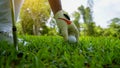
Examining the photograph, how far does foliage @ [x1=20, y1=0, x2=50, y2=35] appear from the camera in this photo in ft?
143

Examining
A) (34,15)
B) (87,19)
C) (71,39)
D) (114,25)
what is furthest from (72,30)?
(87,19)

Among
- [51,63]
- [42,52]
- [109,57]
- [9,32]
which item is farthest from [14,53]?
[9,32]

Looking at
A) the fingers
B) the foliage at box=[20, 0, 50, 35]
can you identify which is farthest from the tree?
the fingers

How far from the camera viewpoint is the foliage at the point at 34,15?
143 feet

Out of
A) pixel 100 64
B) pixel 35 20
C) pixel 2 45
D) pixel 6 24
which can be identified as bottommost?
pixel 100 64

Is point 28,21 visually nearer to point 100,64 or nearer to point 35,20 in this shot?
point 35,20

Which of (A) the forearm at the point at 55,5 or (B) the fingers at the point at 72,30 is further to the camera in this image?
(B) the fingers at the point at 72,30

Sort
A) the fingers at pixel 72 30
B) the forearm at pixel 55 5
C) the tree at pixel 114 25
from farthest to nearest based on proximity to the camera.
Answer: the tree at pixel 114 25 < the fingers at pixel 72 30 < the forearm at pixel 55 5

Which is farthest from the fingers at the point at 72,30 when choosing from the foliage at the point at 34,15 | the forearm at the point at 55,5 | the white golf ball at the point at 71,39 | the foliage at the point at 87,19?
the foliage at the point at 87,19

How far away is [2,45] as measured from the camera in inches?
101

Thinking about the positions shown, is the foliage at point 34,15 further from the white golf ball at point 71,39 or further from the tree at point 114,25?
the white golf ball at point 71,39

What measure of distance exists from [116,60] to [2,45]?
1013mm

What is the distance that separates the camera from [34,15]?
46.5 metres

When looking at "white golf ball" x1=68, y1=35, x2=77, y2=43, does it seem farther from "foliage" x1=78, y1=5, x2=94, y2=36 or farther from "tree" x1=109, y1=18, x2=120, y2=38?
"foliage" x1=78, y1=5, x2=94, y2=36
